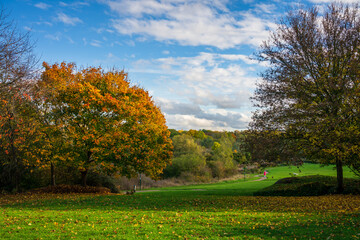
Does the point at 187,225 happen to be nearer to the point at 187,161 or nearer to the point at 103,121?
the point at 103,121

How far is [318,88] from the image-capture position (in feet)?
59.5

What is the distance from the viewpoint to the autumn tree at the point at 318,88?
16.7m

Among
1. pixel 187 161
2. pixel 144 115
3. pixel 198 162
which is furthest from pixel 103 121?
pixel 198 162

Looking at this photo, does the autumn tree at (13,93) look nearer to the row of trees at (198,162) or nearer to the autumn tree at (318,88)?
the autumn tree at (318,88)

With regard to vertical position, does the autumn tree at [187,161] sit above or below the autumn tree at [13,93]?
below

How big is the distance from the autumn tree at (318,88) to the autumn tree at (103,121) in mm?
9755

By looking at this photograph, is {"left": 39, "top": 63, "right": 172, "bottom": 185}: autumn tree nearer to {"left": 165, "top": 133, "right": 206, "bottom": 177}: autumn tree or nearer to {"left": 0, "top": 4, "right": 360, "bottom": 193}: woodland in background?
{"left": 0, "top": 4, "right": 360, "bottom": 193}: woodland in background

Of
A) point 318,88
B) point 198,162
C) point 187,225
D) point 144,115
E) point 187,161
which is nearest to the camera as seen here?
point 187,225

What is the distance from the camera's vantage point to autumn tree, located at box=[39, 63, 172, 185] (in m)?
22.0

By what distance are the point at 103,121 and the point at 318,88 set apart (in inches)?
663

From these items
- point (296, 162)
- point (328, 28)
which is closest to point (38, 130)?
point (296, 162)

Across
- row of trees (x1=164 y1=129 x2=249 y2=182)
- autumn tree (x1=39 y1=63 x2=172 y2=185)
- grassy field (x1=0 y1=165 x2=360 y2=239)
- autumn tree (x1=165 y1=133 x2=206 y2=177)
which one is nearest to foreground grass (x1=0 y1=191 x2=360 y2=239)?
grassy field (x1=0 y1=165 x2=360 y2=239)

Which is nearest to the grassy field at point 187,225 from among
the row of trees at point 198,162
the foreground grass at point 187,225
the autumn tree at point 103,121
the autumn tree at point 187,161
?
the foreground grass at point 187,225

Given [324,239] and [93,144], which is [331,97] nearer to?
[324,239]
